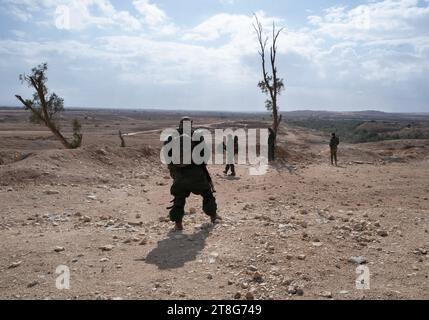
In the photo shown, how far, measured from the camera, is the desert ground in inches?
166

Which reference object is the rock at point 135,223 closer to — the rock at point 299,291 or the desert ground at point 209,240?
the desert ground at point 209,240

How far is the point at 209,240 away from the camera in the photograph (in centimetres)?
565

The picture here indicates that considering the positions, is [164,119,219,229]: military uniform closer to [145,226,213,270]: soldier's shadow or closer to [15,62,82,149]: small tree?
[145,226,213,270]: soldier's shadow

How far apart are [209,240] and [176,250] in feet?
1.90

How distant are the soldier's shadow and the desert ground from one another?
0.01 m

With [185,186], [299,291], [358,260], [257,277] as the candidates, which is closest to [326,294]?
[299,291]

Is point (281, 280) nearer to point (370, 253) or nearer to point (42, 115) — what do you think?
point (370, 253)

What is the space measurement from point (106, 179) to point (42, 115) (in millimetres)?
8417

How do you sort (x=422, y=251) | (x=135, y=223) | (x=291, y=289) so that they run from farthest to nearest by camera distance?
1. (x=135, y=223)
2. (x=422, y=251)
3. (x=291, y=289)

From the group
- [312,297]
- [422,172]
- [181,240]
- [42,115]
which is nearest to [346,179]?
[422,172]

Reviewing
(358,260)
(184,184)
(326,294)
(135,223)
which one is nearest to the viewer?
(326,294)

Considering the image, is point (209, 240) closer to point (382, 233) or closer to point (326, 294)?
point (326, 294)

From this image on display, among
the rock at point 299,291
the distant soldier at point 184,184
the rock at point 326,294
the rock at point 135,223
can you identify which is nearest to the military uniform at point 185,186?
the distant soldier at point 184,184
